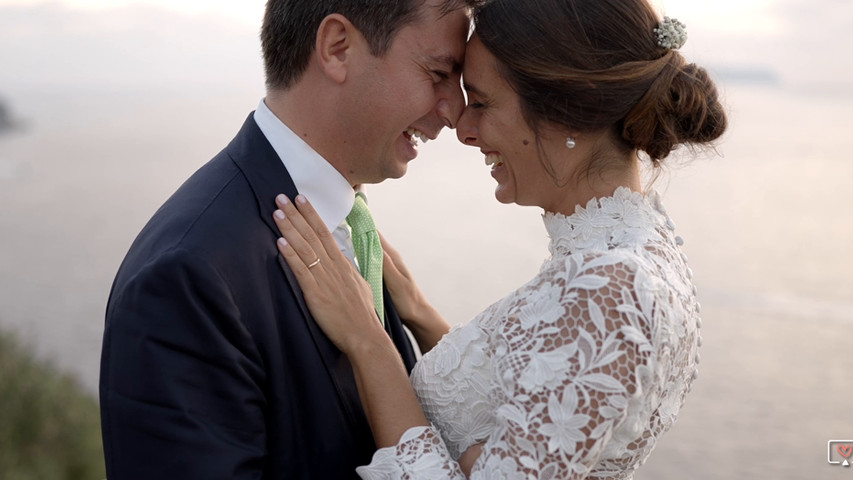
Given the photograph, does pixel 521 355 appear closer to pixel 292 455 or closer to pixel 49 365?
pixel 292 455

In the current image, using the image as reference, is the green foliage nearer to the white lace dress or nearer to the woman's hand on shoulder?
the woman's hand on shoulder

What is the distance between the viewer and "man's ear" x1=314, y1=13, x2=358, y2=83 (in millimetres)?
2656

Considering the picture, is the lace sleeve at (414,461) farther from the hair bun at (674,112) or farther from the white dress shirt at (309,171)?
the hair bun at (674,112)

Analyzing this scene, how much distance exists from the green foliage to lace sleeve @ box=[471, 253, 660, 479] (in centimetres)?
401

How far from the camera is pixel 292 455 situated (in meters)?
2.39

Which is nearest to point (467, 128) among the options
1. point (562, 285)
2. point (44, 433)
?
point (562, 285)

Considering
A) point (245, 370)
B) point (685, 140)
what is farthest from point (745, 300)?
point (245, 370)

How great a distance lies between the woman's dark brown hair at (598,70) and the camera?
8.06ft

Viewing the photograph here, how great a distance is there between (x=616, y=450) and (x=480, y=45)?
120 cm

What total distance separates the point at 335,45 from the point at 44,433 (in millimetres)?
4235

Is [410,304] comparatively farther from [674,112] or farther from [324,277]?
[674,112]

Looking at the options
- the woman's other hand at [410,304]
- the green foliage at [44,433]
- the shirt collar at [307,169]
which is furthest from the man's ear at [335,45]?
the green foliage at [44,433]

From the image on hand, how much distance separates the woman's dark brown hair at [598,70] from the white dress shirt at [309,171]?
0.60 metres

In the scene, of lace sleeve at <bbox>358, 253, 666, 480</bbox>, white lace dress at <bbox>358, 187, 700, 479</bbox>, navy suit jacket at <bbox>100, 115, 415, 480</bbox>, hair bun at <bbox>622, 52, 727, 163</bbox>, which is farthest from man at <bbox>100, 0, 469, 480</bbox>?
hair bun at <bbox>622, 52, 727, 163</bbox>
